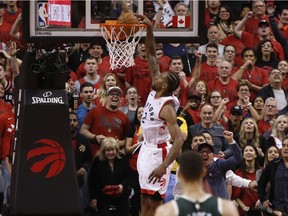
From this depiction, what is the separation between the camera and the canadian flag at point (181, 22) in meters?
14.0

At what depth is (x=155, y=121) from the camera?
12.5 meters

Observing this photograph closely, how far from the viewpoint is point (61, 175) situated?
43.5 ft

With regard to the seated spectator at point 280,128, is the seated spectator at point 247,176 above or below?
below

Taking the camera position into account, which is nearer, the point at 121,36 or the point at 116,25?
the point at 116,25

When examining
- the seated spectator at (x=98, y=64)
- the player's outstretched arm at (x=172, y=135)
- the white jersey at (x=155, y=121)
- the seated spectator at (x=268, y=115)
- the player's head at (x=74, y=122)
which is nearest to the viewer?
the player's outstretched arm at (x=172, y=135)

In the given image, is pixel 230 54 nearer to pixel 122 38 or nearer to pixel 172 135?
pixel 122 38

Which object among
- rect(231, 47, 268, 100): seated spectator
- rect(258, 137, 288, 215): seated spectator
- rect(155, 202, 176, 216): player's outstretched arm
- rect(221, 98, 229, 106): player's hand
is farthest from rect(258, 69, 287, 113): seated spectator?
rect(155, 202, 176, 216): player's outstretched arm

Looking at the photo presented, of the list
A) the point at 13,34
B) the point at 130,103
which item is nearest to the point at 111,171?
the point at 130,103

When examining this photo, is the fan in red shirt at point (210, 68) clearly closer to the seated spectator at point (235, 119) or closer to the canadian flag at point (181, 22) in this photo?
the seated spectator at point (235, 119)

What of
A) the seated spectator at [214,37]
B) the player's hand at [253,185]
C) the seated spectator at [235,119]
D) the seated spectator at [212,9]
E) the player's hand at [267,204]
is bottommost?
the player's hand at [267,204]

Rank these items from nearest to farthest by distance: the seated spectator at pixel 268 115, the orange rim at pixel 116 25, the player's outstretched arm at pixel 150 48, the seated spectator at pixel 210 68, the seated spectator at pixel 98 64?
1. the player's outstretched arm at pixel 150 48
2. the orange rim at pixel 116 25
3. the seated spectator at pixel 268 115
4. the seated spectator at pixel 98 64
5. the seated spectator at pixel 210 68

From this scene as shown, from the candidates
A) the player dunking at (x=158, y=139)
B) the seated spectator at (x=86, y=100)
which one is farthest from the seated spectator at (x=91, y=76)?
the player dunking at (x=158, y=139)

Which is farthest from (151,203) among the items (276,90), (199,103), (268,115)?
(276,90)

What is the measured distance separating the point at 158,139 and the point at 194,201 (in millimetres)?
4487
